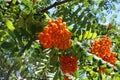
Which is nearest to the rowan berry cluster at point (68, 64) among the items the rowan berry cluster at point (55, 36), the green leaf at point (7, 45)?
the rowan berry cluster at point (55, 36)

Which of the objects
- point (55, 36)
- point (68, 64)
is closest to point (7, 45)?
point (55, 36)

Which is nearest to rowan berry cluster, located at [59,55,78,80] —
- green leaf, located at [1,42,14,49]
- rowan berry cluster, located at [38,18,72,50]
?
rowan berry cluster, located at [38,18,72,50]

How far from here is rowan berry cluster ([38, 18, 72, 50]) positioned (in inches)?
110

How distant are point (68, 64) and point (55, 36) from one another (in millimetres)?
313

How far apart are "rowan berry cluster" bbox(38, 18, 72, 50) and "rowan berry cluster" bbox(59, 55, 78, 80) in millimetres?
150

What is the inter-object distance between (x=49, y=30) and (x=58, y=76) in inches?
17.6

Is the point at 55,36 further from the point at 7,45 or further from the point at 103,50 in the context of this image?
the point at 103,50

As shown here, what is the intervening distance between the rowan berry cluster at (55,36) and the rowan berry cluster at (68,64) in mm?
150

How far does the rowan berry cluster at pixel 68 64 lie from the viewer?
294 centimetres

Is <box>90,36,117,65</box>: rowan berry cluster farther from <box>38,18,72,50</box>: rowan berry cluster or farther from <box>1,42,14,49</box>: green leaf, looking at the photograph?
<box>1,42,14,49</box>: green leaf

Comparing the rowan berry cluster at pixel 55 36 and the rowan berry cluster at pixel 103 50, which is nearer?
the rowan berry cluster at pixel 55 36

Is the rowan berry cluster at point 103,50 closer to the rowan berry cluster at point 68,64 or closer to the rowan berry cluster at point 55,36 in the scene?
the rowan berry cluster at point 68,64

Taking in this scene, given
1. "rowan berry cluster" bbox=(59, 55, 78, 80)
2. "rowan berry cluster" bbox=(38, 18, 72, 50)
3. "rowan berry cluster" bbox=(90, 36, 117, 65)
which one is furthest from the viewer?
"rowan berry cluster" bbox=(90, 36, 117, 65)

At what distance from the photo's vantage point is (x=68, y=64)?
2.96m
